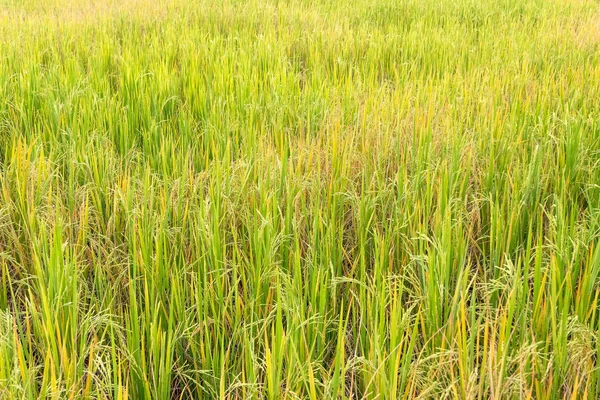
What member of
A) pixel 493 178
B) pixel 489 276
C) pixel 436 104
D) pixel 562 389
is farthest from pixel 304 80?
pixel 562 389

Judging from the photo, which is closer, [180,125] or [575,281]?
[575,281]

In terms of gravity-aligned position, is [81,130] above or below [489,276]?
above

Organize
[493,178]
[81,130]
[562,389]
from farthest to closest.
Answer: [81,130] < [493,178] < [562,389]

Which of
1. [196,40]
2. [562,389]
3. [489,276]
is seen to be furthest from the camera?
[196,40]

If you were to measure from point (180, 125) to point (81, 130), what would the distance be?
372 millimetres

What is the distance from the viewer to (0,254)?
1319 millimetres

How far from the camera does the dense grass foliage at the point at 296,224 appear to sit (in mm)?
958

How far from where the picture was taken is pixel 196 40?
3.54 m

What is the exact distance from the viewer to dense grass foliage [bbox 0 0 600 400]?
96cm

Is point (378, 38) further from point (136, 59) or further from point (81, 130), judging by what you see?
point (81, 130)

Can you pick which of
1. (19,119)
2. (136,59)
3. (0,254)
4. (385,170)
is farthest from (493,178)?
(136,59)

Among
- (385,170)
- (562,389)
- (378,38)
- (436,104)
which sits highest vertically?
(378,38)

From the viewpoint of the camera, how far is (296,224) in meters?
1.43

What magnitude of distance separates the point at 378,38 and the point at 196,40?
3.99 feet
